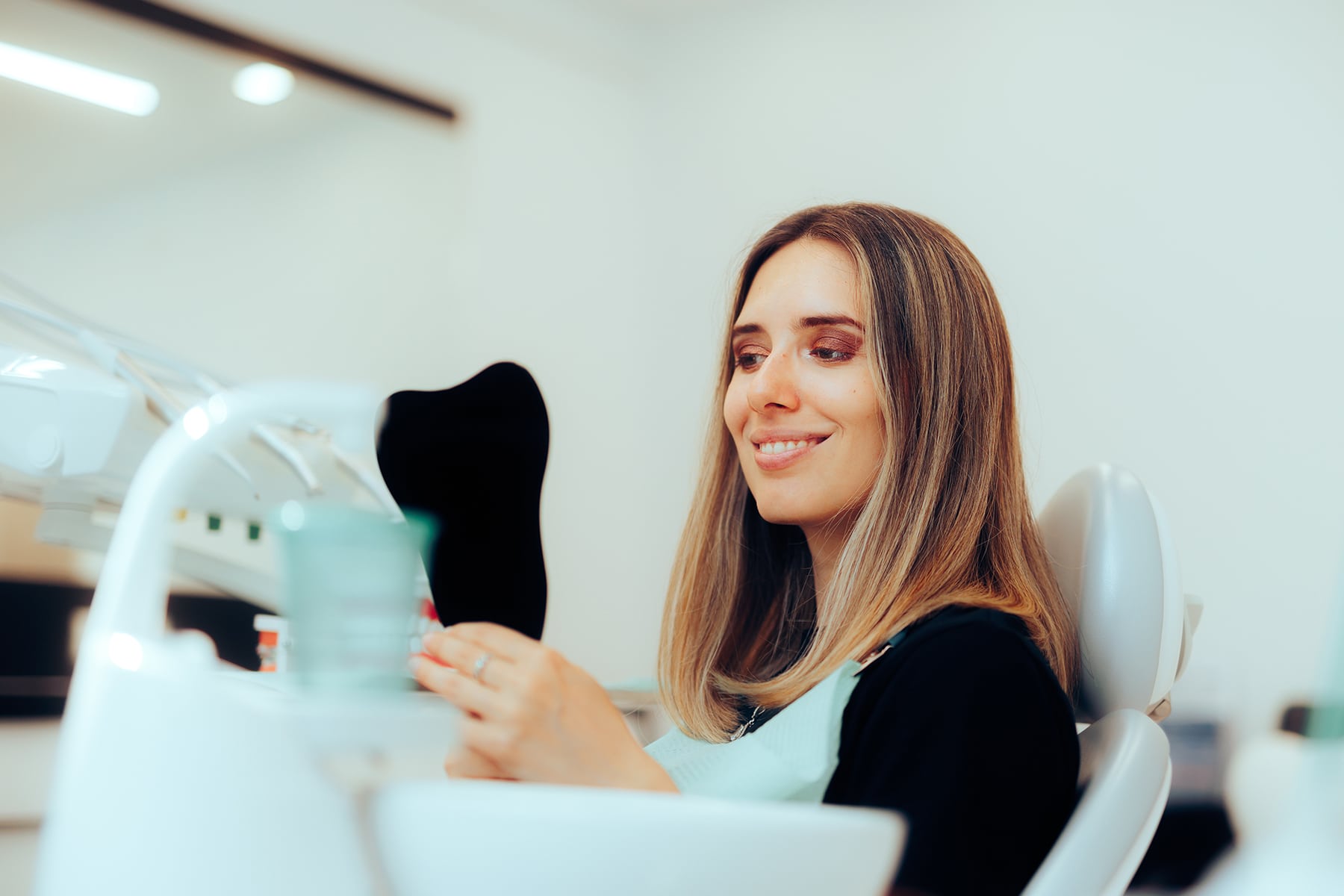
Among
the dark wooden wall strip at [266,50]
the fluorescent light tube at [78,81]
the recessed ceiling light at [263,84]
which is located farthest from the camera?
the recessed ceiling light at [263,84]

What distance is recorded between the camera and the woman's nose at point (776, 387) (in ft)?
3.29

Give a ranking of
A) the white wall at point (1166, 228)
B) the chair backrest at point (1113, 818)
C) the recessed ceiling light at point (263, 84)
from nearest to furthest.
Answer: the chair backrest at point (1113, 818)
the white wall at point (1166, 228)
the recessed ceiling light at point (263, 84)

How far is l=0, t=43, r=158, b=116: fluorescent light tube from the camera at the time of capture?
1874mm

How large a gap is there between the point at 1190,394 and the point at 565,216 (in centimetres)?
154

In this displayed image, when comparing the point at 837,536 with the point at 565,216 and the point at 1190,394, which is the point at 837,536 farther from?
the point at 565,216

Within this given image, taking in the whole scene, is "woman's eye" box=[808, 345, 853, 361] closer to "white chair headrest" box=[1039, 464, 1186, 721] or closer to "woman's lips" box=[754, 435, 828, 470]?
"woman's lips" box=[754, 435, 828, 470]

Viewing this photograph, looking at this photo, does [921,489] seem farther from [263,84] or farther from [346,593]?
[263,84]

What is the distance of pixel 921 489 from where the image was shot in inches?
37.1

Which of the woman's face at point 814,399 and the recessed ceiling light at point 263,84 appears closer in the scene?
the woman's face at point 814,399

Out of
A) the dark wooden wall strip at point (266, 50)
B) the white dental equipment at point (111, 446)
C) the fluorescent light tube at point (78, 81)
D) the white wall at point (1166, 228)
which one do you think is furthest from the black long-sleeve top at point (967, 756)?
the dark wooden wall strip at point (266, 50)

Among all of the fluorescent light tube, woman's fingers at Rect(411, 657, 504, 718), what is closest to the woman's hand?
woman's fingers at Rect(411, 657, 504, 718)

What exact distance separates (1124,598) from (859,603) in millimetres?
207

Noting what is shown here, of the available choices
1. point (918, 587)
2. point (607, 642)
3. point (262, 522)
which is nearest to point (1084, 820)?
point (918, 587)

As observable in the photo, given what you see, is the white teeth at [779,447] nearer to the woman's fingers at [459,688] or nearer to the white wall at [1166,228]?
the woman's fingers at [459,688]
